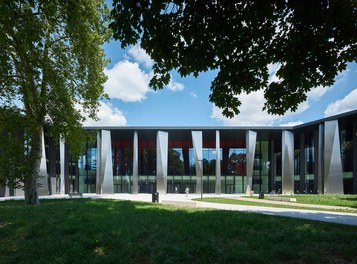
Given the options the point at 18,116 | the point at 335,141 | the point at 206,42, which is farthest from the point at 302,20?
the point at 335,141

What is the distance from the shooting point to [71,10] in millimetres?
7199

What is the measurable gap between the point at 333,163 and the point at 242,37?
3585cm

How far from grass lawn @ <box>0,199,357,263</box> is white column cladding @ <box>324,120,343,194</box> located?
3252 cm

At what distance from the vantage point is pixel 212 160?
172 ft

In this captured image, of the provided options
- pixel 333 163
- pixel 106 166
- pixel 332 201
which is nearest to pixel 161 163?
pixel 106 166

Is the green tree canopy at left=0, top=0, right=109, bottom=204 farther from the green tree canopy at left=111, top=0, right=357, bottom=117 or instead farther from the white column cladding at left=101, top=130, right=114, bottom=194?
the white column cladding at left=101, top=130, right=114, bottom=194

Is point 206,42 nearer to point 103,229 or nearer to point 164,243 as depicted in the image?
point 164,243

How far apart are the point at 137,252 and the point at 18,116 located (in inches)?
572

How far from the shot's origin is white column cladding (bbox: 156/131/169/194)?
142 feet

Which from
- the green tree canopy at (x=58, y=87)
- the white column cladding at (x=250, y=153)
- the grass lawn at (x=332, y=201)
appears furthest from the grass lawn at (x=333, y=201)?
the green tree canopy at (x=58, y=87)

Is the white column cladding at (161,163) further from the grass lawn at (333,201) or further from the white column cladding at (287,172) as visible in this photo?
the grass lawn at (333,201)

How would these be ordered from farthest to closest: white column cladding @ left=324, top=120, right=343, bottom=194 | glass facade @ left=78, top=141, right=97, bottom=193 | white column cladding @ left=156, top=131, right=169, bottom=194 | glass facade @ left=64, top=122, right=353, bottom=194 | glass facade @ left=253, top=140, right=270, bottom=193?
glass facade @ left=253, top=140, right=270, bottom=193
glass facade @ left=78, top=141, right=97, bottom=193
glass facade @ left=64, top=122, right=353, bottom=194
white column cladding @ left=156, top=131, right=169, bottom=194
white column cladding @ left=324, top=120, right=343, bottom=194

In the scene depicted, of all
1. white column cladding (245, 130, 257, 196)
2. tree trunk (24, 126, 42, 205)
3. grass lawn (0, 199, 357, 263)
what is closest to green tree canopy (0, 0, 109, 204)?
tree trunk (24, 126, 42, 205)

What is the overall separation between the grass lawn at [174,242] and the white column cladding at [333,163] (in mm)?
Answer: 32518
